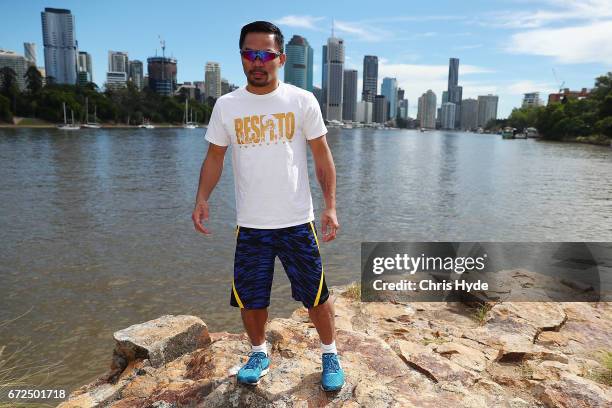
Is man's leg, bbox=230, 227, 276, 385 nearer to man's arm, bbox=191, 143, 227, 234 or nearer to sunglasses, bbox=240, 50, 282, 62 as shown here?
man's arm, bbox=191, 143, 227, 234

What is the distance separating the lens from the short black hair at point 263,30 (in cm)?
292

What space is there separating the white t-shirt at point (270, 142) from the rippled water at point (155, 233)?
4.40 m

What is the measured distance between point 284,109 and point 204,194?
94 centimetres

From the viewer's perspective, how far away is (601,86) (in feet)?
345

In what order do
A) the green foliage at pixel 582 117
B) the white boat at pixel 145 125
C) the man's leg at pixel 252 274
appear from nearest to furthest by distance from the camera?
the man's leg at pixel 252 274 → the green foliage at pixel 582 117 → the white boat at pixel 145 125

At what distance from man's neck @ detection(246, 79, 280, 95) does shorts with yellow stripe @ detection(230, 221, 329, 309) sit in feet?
3.16

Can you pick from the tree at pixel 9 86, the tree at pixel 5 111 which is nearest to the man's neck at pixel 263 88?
the tree at pixel 5 111

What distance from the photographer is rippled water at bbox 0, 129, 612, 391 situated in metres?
7.32

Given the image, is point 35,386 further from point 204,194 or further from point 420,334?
point 420,334

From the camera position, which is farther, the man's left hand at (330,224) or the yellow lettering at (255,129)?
the man's left hand at (330,224)

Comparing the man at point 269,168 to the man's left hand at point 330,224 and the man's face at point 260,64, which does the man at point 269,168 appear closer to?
the man's face at point 260,64

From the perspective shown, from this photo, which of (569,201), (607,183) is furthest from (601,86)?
(569,201)

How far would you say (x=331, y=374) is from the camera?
311 cm

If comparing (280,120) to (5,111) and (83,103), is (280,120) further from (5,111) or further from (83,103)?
(83,103)
